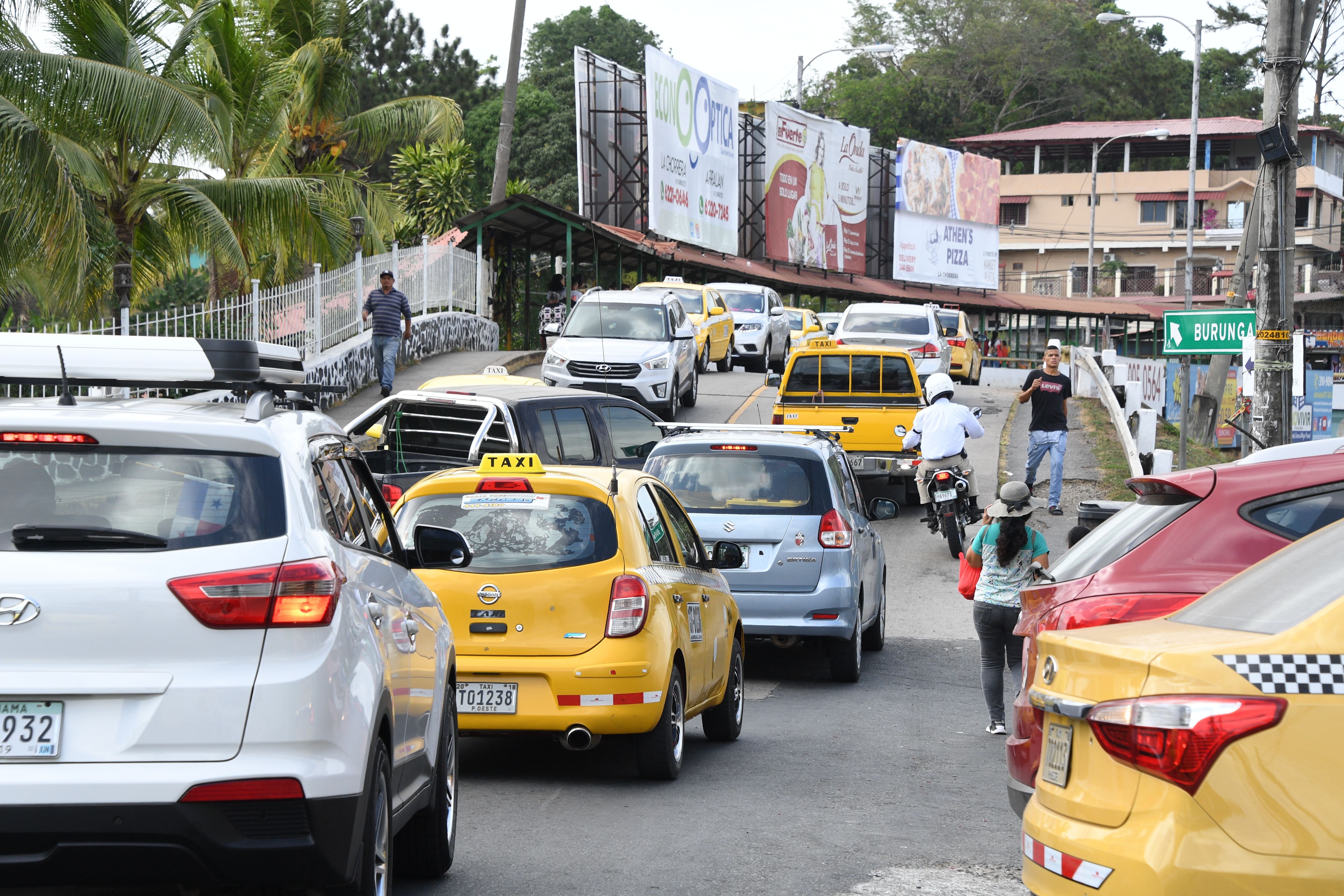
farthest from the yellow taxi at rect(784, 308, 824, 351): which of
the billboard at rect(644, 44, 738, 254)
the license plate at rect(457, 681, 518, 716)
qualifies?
the license plate at rect(457, 681, 518, 716)

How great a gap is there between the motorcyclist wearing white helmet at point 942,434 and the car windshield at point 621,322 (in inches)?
303

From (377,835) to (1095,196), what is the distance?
6620cm

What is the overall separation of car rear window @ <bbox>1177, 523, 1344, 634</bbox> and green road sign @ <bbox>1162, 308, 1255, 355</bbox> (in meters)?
12.4

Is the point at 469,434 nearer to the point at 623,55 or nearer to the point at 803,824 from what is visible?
the point at 803,824

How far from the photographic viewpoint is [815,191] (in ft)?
176

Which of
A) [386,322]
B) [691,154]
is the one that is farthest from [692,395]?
[691,154]

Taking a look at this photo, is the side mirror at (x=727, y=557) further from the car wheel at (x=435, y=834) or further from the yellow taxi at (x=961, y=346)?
the yellow taxi at (x=961, y=346)

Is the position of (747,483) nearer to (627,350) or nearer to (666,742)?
(666,742)

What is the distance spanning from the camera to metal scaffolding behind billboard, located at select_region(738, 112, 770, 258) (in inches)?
1971

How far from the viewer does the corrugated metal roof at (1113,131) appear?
75.1m

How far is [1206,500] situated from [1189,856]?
271 cm

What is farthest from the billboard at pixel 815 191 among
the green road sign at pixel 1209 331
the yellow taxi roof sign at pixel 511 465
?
the yellow taxi roof sign at pixel 511 465

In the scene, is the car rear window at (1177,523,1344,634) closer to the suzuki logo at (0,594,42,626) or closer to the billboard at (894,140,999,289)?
the suzuki logo at (0,594,42,626)

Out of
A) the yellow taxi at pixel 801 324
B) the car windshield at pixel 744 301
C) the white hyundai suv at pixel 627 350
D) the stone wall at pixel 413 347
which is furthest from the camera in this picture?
the yellow taxi at pixel 801 324
